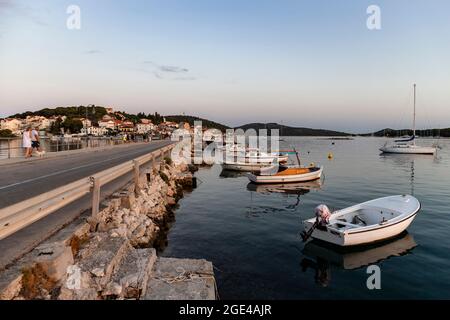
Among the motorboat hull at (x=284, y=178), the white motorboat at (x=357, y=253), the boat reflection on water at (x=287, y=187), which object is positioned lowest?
the white motorboat at (x=357, y=253)

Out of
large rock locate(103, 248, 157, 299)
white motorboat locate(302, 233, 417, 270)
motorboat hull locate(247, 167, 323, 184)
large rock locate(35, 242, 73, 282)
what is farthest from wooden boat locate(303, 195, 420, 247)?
motorboat hull locate(247, 167, 323, 184)

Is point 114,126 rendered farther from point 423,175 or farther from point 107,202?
point 107,202

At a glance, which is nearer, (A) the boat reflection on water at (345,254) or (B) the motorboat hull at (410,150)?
(A) the boat reflection on water at (345,254)

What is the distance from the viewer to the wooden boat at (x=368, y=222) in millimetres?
12477

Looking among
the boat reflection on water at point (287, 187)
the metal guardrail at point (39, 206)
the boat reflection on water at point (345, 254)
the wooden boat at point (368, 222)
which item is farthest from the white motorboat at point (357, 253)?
the boat reflection on water at point (287, 187)

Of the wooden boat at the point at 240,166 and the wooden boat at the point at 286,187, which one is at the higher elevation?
the wooden boat at the point at 240,166

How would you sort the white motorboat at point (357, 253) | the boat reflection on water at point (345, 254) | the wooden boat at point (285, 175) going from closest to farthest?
the boat reflection on water at point (345, 254)
the white motorboat at point (357, 253)
the wooden boat at point (285, 175)

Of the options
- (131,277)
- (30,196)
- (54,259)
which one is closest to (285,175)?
(30,196)

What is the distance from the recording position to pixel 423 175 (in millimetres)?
37344

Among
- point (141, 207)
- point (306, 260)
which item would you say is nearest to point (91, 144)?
point (141, 207)

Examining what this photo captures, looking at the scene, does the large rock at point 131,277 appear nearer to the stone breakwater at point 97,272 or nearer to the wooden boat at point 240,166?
the stone breakwater at point 97,272

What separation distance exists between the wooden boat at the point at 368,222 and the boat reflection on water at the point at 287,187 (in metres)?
10.1

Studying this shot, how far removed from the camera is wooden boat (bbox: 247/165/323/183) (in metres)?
29.3

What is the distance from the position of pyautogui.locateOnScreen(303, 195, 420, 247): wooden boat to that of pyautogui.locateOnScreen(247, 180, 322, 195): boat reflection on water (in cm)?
1013
